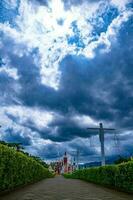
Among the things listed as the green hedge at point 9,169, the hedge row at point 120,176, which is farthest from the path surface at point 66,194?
the hedge row at point 120,176

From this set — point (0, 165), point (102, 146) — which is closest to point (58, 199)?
point (0, 165)

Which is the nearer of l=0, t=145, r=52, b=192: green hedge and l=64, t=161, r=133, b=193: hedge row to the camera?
l=0, t=145, r=52, b=192: green hedge

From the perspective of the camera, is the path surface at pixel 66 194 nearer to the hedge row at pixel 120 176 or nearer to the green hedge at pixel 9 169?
the green hedge at pixel 9 169

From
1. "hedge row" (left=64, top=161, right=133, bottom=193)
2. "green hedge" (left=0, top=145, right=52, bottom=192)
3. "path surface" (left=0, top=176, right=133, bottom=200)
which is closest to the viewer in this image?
"path surface" (left=0, top=176, right=133, bottom=200)

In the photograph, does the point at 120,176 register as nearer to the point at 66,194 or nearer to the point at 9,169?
the point at 66,194

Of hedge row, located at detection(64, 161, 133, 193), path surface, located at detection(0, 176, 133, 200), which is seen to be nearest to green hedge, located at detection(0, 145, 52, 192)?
path surface, located at detection(0, 176, 133, 200)

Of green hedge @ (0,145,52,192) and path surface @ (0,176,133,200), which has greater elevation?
green hedge @ (0,145,52,192)

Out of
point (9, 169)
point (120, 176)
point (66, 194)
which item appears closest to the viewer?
point (66, 194)

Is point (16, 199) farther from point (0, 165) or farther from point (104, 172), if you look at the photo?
point (104, 172)

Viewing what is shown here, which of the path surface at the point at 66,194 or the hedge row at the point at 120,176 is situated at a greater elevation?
the hedge row at the point at 120,176

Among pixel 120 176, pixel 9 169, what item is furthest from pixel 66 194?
pixel 120 176

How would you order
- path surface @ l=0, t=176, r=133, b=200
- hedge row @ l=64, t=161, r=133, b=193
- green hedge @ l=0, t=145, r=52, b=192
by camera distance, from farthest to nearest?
hedge row @ l=64, t=161, r=133, b=193 < green hedge @ l=0, t=145, r=52, b=192 < path surface @ l=0, t=176, r=133, b=200

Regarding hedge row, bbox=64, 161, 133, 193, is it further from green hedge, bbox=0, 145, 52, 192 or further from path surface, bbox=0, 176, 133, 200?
green hedge, bbox=0, 145, 52, 192

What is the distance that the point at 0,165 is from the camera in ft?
61.9
